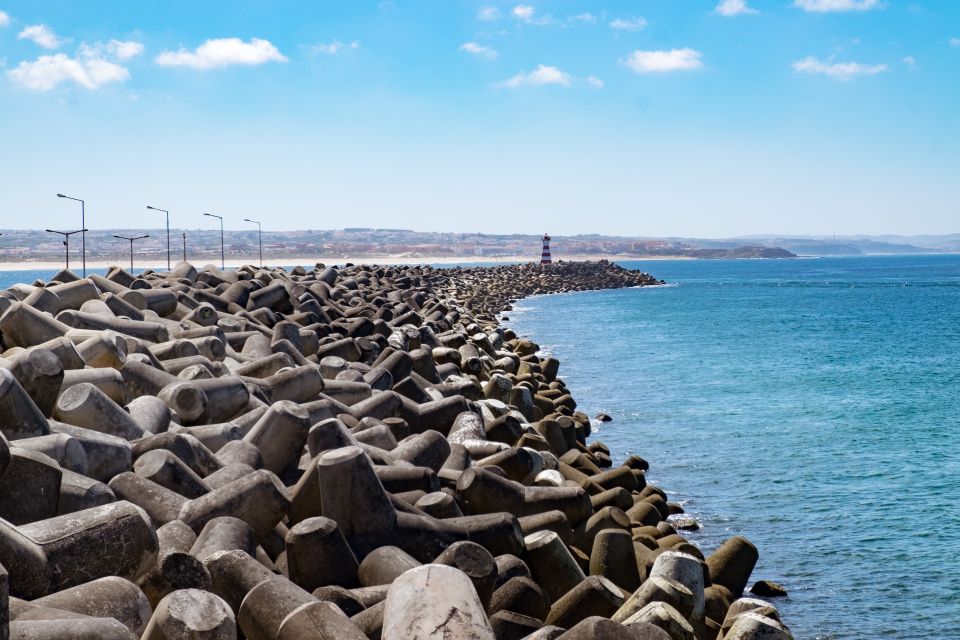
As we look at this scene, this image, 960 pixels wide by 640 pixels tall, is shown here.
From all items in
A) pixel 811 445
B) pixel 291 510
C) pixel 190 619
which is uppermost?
pixel 190 619

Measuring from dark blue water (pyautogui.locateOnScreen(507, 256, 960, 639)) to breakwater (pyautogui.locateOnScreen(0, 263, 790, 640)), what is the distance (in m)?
1.73

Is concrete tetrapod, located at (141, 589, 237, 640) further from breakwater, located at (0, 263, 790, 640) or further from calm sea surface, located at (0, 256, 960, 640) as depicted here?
calm sea surface, located at (0, 256, 960, 640)

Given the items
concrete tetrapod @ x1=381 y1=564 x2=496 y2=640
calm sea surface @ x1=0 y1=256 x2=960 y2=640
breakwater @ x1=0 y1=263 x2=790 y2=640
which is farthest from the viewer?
calm sea surface @ x1=0 y1=256 x2=960 y2=640

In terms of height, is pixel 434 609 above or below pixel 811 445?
above

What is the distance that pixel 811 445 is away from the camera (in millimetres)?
17406

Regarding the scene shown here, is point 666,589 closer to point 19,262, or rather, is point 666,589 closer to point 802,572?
point 802,572

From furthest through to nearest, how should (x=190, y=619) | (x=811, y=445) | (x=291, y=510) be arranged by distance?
(x=811, y=445) < (x=291, y=510) < (x=190, y=619)

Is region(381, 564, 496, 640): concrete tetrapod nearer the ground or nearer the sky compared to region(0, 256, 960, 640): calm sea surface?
nearer the sky

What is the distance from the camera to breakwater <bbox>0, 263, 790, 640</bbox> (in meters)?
4.40

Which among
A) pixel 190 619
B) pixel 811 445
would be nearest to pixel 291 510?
pixel 190 619

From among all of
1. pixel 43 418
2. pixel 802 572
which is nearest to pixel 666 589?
pixel 43 418

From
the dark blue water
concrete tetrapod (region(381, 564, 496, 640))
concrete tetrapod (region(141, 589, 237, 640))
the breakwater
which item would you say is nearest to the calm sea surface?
the dark blue water

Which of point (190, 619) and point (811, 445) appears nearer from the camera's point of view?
point (190, 619)

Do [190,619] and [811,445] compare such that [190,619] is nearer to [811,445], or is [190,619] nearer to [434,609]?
[434,609]
